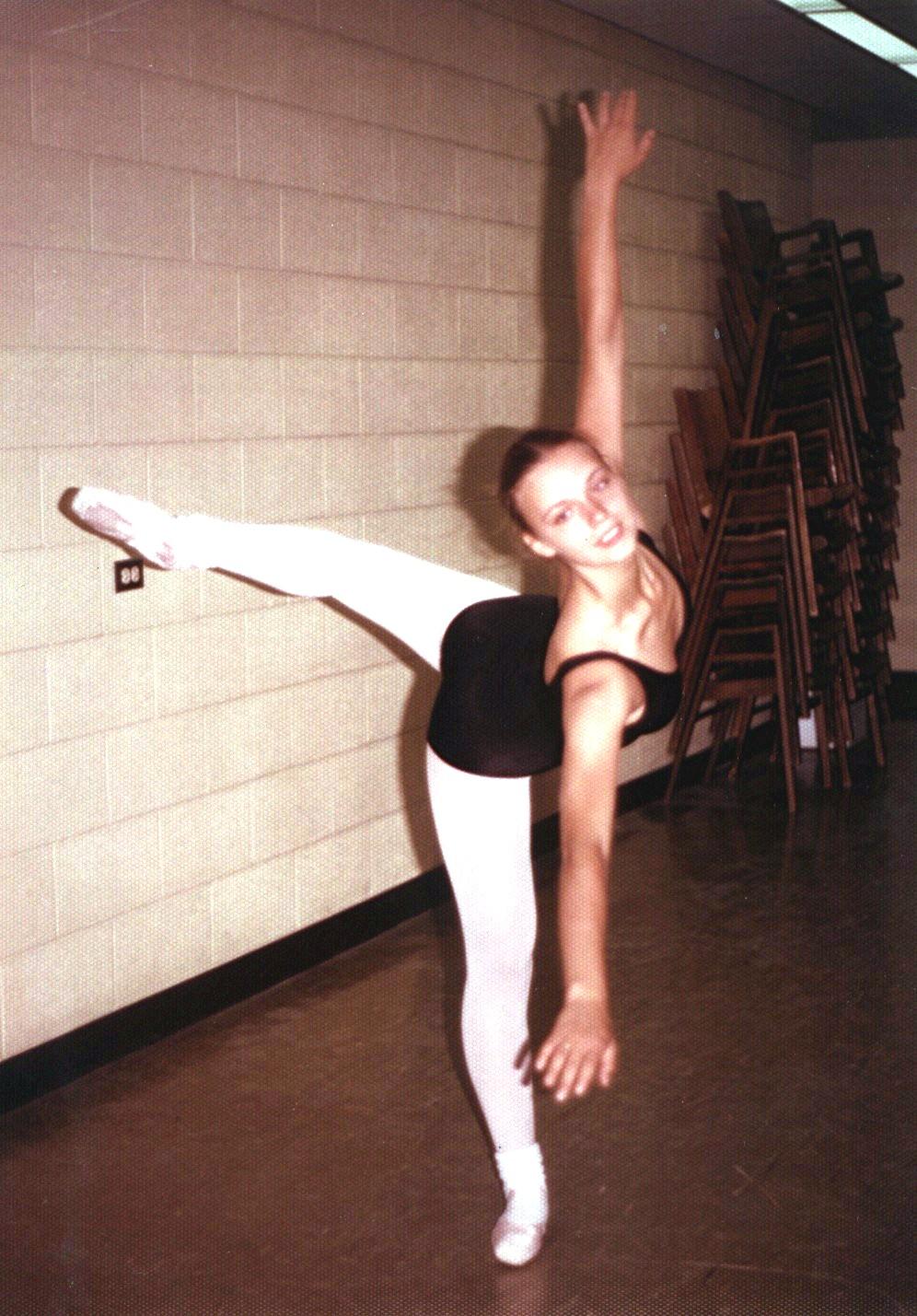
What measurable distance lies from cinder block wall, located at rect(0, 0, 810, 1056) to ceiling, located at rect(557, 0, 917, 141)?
380mm

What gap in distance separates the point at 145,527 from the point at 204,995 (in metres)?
1.50

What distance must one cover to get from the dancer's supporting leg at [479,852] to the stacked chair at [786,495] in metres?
3.30

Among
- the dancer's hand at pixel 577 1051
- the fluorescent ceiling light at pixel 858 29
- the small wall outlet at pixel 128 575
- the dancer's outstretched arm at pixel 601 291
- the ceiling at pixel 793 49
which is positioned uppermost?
the ceiling at pixel 793 49

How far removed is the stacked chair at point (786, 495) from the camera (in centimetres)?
614

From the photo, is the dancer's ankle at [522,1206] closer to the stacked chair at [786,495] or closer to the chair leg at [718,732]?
the stacked chair at [786,495]

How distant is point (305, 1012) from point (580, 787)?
2.22 metres

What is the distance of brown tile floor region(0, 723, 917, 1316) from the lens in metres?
2.78

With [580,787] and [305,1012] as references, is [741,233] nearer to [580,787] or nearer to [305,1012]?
[305,1012]

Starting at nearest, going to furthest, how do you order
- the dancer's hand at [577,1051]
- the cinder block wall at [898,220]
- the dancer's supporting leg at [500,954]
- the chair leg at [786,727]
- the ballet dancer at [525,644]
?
the dancer's hand at [577,1051] → the ballet dancer at [525,644] → the dancer's supporting leg at [500,954] → the chair leg at [786,727] → the cinder block wall at [898,220]

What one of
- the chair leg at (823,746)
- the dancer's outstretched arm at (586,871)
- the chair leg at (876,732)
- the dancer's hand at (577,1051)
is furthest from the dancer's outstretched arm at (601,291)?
the chair leg at (876,732)

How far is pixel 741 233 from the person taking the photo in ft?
21.3

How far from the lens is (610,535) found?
2.36m

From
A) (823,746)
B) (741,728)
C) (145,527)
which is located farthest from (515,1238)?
(741,728)

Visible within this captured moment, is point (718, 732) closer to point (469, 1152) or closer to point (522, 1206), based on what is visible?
point (469, 1152)
